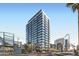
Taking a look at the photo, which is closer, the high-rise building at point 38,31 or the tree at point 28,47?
the tree at point 28,47

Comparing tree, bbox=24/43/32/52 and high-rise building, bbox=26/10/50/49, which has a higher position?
high-rise building, bbox=26/10/50/49

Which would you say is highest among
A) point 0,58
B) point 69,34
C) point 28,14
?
point 28,14

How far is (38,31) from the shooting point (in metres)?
11.1

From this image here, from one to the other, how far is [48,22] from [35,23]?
806mm

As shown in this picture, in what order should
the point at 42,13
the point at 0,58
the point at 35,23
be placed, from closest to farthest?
the point at 0,58 < the point at 42,13 < the point at 35,23

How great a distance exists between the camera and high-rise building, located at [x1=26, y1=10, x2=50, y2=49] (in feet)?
34.3

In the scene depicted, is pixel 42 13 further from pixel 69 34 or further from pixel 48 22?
pixel 69 34

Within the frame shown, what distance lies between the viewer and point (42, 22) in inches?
428

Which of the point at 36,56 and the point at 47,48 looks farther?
the point at 47,48

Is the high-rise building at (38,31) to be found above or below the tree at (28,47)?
above

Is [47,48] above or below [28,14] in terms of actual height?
below

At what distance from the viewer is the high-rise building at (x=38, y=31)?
10.5 meters

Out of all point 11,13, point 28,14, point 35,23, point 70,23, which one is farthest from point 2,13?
point 70,23

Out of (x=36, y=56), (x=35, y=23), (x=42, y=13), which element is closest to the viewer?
(x=36, y=56)
